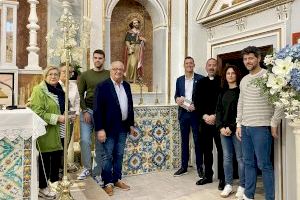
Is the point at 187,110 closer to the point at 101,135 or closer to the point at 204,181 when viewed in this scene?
the point at 204,181

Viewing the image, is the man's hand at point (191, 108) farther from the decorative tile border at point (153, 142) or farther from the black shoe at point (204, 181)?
the black shoe at point (204, 181)

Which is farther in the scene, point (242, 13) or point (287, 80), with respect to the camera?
point (242, 13)

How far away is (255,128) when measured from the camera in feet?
10.2

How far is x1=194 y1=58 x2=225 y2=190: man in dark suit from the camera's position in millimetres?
4078

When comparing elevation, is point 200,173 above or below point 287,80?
below

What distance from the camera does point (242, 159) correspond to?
358 centimetres

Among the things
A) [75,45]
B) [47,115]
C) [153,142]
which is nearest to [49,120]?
[47,115]

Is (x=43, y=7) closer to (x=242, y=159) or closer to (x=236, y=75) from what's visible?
(x=236, y=75)

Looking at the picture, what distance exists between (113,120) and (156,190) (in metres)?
1.06

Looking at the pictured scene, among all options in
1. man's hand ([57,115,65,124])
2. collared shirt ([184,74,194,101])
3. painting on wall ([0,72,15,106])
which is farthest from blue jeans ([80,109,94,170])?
collared shirt ([184,74,194,101])

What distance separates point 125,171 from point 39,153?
63.0 inches

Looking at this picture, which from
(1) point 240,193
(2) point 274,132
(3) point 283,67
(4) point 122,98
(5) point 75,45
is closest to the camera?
(3) point 283,67

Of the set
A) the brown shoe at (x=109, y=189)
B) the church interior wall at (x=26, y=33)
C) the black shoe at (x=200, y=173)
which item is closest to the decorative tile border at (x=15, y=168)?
the brown shoe at (x=109, y=189)

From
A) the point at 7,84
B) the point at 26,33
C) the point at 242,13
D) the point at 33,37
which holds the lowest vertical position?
the point at 7,84
